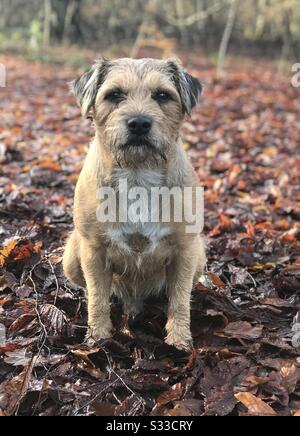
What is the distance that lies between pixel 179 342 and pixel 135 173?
1.24m

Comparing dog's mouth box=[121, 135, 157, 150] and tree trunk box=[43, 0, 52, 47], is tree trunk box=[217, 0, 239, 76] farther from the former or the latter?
dog's mouth box=[121, 135, 157, 150]

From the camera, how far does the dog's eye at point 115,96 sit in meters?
3.71

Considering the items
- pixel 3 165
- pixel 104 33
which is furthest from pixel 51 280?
pixel 104 33

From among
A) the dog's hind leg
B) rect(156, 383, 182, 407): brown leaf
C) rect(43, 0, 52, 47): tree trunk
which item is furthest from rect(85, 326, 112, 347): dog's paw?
rect(43, 0, 52, 47): tree trunk

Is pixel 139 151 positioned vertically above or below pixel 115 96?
below

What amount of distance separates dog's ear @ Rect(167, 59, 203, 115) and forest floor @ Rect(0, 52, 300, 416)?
4.91 feet

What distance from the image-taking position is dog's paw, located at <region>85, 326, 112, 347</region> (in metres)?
3.74

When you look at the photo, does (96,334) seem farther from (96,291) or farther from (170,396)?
(170,396)

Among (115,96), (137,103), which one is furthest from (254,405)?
(115,96)

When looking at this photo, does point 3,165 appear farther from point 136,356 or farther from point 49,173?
point 136,356

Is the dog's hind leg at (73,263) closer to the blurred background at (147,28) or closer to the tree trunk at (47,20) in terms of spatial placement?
the blurred background at (147,28)

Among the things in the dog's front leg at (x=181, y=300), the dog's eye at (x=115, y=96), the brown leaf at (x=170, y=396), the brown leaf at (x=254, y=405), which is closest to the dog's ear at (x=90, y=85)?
the dog's eye at (x=115, y=96)

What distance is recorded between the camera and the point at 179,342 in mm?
3783

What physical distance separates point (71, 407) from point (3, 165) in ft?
15.7
